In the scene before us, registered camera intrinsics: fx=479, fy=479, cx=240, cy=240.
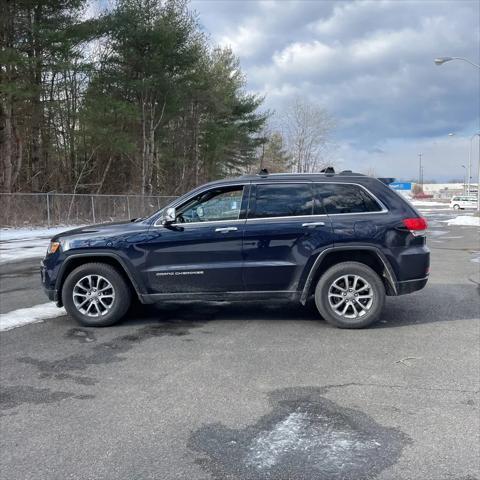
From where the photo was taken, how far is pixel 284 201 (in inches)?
228

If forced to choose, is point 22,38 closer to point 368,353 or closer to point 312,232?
point 312,232

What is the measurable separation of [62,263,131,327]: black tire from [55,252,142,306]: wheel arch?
0.08m

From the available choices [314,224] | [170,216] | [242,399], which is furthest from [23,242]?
[242,399]

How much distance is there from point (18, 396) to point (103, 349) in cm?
125

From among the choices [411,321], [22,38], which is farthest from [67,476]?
[22,38]

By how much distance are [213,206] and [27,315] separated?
3.01 metres

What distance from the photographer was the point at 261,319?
6.21 meters

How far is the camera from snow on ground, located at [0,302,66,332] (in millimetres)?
6078

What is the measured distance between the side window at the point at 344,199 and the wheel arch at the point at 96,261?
7.97ft

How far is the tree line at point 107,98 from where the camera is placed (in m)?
21.8

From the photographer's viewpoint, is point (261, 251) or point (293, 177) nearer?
point (261, 251)

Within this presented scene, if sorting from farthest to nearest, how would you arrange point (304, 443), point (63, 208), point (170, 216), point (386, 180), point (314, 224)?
1. point (63, 208)
2. point (386, 180)
3. point (170, 216)
4. point (314, 224)
5. point (304, 443)

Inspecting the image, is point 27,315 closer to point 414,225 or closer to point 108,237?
point 108,237

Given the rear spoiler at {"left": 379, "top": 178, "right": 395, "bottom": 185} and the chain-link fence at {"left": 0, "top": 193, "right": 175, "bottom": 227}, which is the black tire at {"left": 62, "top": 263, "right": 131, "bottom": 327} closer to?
the rear spoiler at {"left": 379, "top": 178, "right": 395, "bottom": 185}
